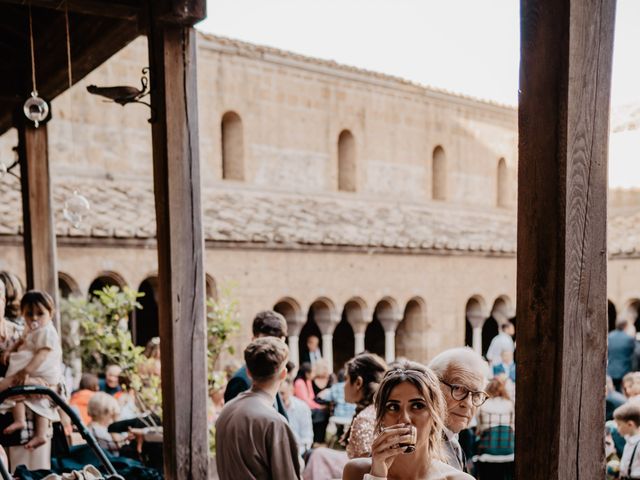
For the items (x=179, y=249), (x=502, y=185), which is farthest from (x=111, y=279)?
(x=502, y=185)

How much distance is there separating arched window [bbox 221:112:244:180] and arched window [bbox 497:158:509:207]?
10196 mm

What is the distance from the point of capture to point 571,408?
72.9 inches

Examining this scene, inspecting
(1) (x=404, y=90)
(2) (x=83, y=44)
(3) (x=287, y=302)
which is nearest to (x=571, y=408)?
(2) (x=83, y=44)

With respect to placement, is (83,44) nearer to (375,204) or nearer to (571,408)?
(571,408)

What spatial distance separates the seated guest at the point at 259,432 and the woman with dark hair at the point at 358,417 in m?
0.31

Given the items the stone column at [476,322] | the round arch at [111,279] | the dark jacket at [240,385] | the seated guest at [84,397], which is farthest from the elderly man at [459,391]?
the stone column at [476,322]

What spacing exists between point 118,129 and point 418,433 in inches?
523

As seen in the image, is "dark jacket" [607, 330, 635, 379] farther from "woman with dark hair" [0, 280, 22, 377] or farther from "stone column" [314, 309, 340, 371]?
"woman with dark hair" [0, 280, 22, 377]

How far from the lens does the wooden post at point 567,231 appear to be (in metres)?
1.83

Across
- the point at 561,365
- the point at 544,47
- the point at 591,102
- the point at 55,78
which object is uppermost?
the point at 55,78

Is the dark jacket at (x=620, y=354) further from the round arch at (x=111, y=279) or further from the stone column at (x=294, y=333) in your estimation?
the round arch at (x=111, y=279)

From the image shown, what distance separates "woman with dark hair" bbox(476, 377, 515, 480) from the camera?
5.68 metres

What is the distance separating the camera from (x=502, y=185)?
22.8 meters

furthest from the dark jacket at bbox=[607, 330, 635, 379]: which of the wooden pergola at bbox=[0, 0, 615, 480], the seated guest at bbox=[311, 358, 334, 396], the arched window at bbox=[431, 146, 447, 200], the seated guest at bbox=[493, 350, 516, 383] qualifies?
the arched window at bbox=[431, 146, 447, 200]
